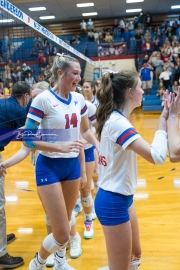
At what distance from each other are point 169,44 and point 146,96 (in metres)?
3.36

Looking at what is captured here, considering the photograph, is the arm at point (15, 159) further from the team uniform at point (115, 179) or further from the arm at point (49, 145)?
the team uniform at point (115, 179)

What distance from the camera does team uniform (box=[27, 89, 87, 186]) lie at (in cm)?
232

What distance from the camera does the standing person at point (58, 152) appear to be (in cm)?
229

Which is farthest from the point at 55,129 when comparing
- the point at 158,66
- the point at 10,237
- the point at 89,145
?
the point at 158,66

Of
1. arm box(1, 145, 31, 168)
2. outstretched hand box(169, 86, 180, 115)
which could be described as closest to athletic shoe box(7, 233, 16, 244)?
arm box(1, 145, 31, 168)

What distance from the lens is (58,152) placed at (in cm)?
226

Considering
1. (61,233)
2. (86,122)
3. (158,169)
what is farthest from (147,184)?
(61,233)

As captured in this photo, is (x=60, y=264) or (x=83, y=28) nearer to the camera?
(x=60, y=264)

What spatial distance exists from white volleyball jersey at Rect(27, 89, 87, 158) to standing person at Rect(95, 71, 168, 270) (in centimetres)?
54

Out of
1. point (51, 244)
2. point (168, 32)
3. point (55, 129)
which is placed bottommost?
point (51, 244)

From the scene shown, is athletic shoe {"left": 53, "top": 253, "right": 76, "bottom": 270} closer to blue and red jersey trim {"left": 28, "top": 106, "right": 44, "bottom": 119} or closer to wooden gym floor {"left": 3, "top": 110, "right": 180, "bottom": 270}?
wooden gym floor {"left": 3, "top": 110, "right": 180, "bottom": 270}

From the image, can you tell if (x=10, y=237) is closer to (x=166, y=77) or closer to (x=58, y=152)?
(x=58, y=152)

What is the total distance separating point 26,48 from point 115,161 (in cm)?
868

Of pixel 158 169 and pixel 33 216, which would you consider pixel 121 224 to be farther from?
pixel 158 169
